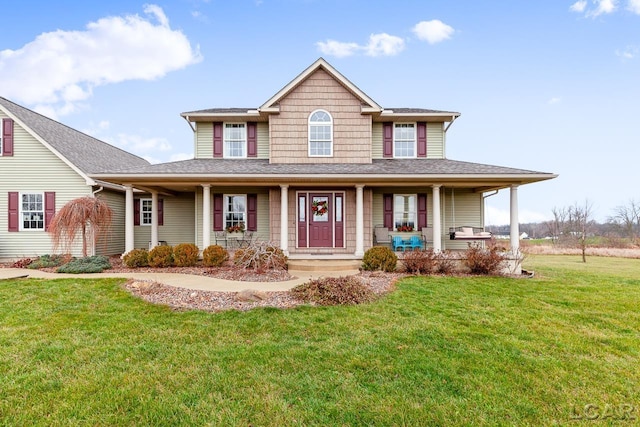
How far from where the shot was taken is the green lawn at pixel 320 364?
2.64 meters

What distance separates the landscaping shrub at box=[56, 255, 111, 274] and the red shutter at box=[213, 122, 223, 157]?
5523 mm

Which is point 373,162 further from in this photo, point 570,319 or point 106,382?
point 106,382

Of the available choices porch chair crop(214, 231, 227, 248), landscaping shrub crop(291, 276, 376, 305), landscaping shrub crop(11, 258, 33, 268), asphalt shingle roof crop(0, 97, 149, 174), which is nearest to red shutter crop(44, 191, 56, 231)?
asphalt shingle roof crop(0, 97, 149, 174)

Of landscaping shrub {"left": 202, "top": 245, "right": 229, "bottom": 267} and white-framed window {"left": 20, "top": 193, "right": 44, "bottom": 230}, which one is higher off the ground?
white-framed window {"left": 20, "top": 193, "right": 44, "bottom": 230}

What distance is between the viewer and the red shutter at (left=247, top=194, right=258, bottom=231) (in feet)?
40.0

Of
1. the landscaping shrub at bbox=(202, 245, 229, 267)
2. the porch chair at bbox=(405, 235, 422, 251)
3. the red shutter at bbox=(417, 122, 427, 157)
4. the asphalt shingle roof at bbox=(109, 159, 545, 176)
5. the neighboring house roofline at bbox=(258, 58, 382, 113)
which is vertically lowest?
the landscaping shrub at bbox=(202, 245, 229, 267)

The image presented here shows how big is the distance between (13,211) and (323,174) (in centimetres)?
1233

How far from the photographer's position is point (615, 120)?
62.6ft

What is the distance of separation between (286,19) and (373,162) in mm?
8740

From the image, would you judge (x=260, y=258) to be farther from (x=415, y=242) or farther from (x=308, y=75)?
(x=308, y=75)

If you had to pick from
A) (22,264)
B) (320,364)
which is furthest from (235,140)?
(320,364)

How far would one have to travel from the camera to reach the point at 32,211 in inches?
470

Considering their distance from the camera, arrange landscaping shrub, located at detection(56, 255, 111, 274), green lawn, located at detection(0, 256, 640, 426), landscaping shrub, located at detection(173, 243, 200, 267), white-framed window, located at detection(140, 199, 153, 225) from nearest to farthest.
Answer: green lawn, located at detection(0, 256, 640, 426) → landscaping shrub, located at detection(56, 255, 111, 274) → landscaping shrub, located at detection(173, 243, 200, 267) → white-framed window, located at detection(140, 199, 153, 225)

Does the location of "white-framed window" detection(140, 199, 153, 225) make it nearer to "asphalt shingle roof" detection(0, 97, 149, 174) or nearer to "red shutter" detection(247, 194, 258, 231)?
"asphalt shingle roof" detection(0, 97, 149, 174)
